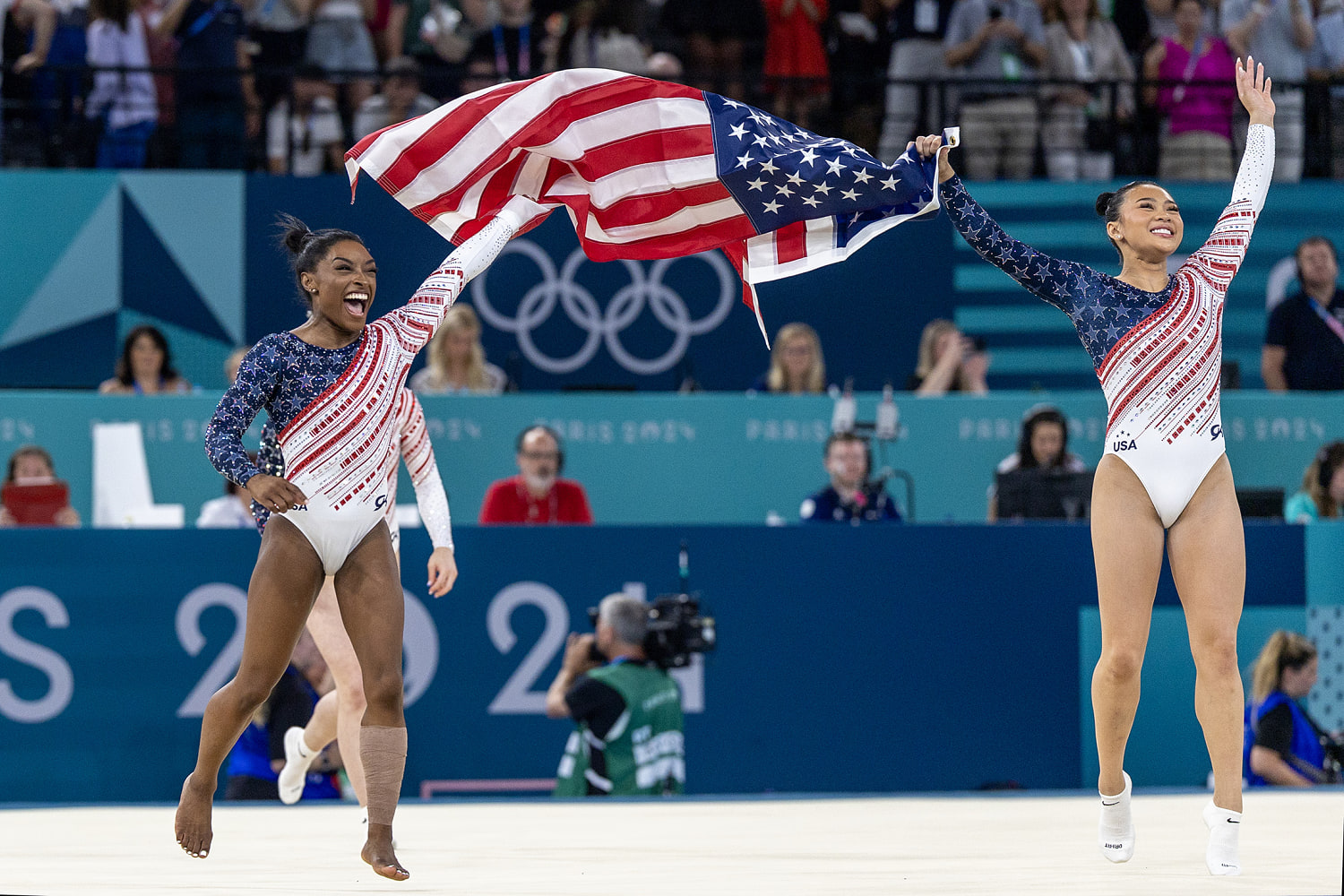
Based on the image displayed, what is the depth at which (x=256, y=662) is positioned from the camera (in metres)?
4.82

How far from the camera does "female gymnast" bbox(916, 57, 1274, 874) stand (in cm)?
503

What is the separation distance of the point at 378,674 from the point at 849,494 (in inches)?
168

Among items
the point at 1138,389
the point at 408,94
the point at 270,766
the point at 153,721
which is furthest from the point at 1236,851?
the point at 408,94

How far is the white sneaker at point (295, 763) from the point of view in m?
6.37

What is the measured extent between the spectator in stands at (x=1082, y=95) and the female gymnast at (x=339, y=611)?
6.19 meters

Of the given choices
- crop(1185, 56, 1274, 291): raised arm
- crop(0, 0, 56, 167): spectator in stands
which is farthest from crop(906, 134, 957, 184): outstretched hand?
crop(0, 0, 56, 167): spectator in stands

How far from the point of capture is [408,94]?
403 inches

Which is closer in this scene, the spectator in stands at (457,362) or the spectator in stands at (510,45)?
the spectator in stands at (457,362)

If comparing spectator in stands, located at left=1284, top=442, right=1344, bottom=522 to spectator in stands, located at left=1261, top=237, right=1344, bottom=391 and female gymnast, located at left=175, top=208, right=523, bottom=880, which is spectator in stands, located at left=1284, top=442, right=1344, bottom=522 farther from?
female gymnast, located at left=175, top=208, right=523, bottom=880

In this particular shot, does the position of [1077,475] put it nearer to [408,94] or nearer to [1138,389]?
[1138,389]

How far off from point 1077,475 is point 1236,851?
376 cm

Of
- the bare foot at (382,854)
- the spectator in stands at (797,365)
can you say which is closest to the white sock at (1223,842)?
the bare foot at (382,854)

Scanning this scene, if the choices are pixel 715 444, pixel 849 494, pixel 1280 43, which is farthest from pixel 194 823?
pixel 1280 43

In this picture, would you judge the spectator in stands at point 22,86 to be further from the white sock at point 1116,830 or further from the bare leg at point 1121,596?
the white sock at point 1116,830
